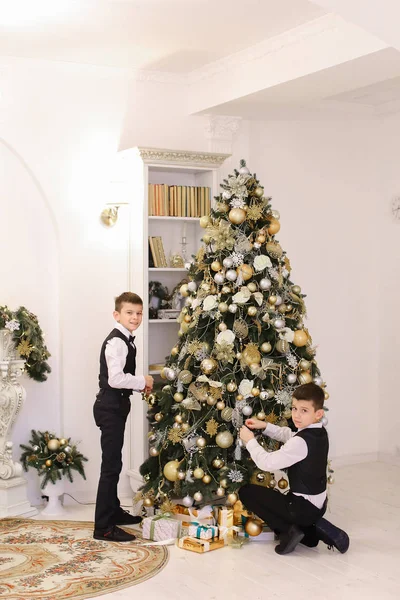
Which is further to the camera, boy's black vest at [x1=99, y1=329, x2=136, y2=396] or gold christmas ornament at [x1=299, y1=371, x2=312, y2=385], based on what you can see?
gold christmas ornament at [x1=299, y1=371, x2=312, y2=385]

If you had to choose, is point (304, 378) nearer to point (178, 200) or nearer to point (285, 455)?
point (285, 455)

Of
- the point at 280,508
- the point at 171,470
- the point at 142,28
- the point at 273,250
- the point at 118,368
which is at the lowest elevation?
the point at 280,508

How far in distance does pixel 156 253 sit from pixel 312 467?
2114 mm

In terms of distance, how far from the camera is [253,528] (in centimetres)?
500

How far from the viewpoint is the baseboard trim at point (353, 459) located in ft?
23.9

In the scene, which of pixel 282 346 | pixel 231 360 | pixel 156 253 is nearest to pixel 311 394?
pixel 282 346

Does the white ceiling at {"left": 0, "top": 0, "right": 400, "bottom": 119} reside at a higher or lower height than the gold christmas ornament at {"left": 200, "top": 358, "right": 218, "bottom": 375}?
higher

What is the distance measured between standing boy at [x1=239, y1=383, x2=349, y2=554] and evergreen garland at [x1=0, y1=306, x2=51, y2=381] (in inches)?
68.1

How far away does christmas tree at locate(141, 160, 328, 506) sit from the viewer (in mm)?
5148

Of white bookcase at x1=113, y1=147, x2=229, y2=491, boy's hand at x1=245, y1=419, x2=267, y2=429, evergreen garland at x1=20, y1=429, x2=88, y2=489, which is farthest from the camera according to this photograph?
white bookcase at x1=113, y1=147, x2=229, y2=491

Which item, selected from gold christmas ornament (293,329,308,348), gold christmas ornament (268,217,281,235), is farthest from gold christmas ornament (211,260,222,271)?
gold christmas ornament (293,329,308,348)

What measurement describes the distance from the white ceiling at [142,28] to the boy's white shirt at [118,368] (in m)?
2.00

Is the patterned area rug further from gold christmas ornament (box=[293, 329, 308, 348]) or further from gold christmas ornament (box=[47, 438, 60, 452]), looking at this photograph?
gold christmas ornament (box=[293, 329, 308, 348])

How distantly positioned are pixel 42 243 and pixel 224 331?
1685 mm
